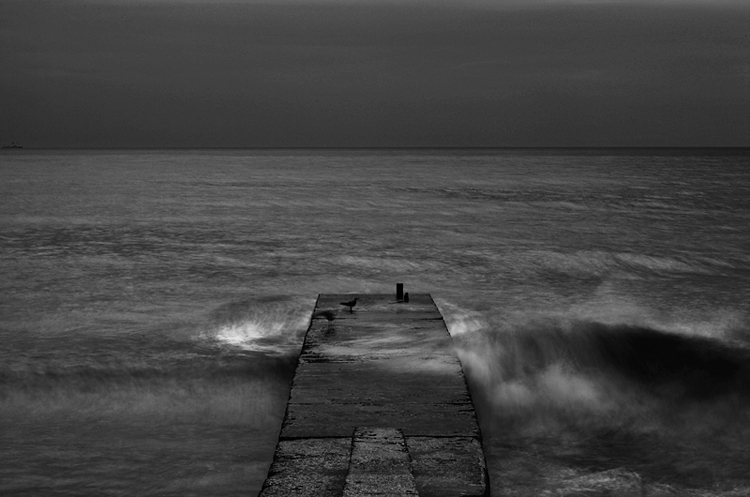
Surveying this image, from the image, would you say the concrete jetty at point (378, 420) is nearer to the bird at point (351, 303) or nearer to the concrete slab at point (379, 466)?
the concrete slab at point (379, 466)

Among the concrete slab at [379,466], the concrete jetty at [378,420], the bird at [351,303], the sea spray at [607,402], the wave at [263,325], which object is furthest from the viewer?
the wave at [263,325]

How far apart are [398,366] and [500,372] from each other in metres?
3.13

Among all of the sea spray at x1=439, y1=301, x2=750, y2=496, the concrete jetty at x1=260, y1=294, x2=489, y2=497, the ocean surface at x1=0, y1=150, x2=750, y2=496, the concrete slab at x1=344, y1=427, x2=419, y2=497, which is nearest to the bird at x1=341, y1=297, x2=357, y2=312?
the concrete jetty at x1=260, y1=294, x2=489, y2=497

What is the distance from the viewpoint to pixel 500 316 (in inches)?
613

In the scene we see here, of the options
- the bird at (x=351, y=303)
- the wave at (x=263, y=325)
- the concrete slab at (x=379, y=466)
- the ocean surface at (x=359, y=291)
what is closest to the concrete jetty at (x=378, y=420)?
the concrete slab at (x=379, y=466)

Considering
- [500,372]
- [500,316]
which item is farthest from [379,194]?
[500,372]

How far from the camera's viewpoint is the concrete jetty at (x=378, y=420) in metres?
5.80

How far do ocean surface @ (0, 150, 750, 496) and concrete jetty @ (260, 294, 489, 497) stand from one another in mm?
1011

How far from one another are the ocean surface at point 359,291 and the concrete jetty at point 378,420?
101 cm

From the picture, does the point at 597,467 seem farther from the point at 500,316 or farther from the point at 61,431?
the point at 500,316

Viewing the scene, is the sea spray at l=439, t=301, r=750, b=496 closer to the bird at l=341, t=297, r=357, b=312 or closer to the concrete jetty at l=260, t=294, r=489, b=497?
the concrete jetty at l=260, t=294, r=489, b=497

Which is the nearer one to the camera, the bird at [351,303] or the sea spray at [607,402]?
the sea spray at [607,402]

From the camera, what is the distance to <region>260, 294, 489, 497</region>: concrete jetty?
580cm

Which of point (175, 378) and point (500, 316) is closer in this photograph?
point (175, 378)
